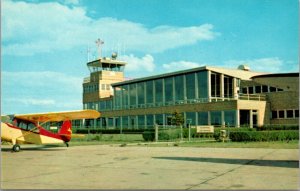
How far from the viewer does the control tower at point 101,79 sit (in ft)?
231

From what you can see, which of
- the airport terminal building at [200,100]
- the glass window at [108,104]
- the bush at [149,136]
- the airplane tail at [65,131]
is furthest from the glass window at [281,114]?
the glass window at [108,104]

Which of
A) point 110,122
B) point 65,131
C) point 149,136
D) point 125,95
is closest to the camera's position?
point 65,131

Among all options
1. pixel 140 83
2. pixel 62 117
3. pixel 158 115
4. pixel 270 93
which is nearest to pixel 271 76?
pixel 62 117

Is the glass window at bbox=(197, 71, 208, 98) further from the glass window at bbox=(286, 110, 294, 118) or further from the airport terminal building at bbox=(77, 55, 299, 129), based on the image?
the glass window at bbox=(286, 110, 294, 118)

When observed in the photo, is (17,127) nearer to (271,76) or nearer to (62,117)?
(62,117)

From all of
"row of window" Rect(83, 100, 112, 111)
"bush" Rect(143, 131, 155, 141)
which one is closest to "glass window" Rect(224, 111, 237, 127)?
"bush" Rect(143, 131, 155, 141)

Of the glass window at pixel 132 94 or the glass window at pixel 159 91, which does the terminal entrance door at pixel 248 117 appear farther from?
the glass window at pixel 132 94

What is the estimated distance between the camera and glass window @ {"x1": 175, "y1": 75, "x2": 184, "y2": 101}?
171ft

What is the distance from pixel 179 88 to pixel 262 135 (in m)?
26.4

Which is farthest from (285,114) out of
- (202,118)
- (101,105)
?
(101,105)

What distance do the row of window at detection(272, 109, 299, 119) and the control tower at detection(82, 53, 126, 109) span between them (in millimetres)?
31518

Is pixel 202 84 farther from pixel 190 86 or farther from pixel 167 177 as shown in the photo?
pixel 167 177

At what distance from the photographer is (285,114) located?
4297cm

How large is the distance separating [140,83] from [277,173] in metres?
49.6
